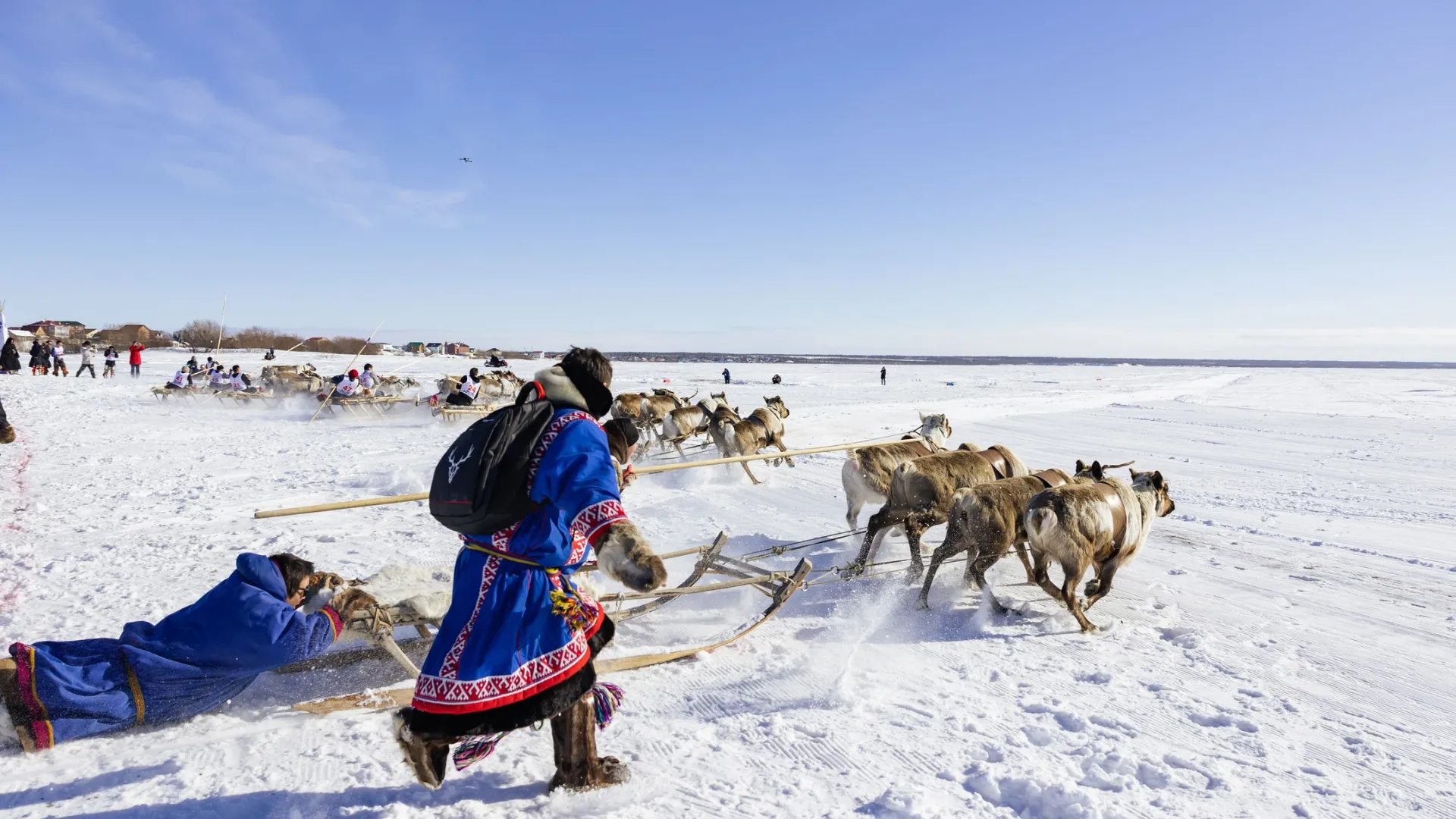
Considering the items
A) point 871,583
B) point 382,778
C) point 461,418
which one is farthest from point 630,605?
point 461,418

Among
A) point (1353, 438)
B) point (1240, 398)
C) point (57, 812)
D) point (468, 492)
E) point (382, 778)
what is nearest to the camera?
point (468, 492)

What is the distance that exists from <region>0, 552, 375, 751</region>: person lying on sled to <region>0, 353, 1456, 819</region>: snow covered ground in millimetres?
124

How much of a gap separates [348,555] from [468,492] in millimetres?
4956

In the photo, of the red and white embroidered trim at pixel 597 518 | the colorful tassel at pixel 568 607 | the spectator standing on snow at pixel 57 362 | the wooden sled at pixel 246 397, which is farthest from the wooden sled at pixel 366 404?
the red and white embroidered trim at pixel 597 518

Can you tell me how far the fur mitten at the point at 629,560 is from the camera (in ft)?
6.71

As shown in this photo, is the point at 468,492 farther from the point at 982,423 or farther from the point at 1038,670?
the point at 982,423

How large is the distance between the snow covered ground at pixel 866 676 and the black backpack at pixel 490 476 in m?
1.30

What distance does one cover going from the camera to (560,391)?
7.82 feet

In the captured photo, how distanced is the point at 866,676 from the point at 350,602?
9.09ft

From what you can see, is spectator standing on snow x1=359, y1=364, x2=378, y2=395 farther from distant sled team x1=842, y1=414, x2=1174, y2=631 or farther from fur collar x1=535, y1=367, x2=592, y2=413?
fur collar x1=535, y1=367, x2=592, y2=413

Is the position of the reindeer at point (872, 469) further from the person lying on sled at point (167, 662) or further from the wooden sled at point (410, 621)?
the person lying on sled at point (167, 662)

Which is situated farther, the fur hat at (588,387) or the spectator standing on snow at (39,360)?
the spectator standing on snow at (39,360)

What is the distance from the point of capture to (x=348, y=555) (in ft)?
20.8

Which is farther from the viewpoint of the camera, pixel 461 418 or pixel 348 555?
pixel 461 418
